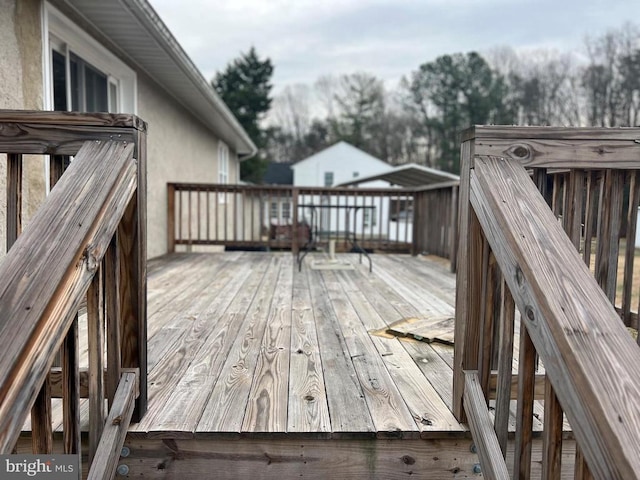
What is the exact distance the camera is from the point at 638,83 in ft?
60.4

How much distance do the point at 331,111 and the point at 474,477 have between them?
99.9 feet

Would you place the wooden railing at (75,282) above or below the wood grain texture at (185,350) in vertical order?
above

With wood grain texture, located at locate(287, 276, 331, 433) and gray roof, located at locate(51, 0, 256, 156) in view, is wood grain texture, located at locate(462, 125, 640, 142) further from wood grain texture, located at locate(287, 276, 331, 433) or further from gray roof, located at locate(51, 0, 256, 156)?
gray roof, located at locate(51, 0, 256, 156)

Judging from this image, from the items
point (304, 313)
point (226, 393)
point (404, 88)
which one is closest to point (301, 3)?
point (404, 88)

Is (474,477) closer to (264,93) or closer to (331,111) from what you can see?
(264,93)

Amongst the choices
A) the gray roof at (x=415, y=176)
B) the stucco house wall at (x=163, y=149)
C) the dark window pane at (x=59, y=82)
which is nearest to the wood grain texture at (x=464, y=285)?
the dark window pane at (x=59, y=82)

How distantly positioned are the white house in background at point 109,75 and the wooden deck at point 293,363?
147cm

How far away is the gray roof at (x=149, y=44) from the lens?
3.40 metres

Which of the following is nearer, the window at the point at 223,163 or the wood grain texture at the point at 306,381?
the wood grain texture at the point at 306,381

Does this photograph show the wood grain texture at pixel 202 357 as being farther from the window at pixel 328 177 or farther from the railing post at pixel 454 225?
the window at pixel 328 177

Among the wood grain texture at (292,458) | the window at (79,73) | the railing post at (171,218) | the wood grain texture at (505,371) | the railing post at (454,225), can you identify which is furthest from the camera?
the railing post at (171,218)

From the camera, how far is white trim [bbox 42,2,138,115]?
3131 mm

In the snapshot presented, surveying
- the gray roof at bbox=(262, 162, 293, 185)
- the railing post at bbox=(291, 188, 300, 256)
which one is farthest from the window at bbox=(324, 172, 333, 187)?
the railing post at bbox=(291, 188, 300, 256)

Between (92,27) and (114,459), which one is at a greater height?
(92,27)
